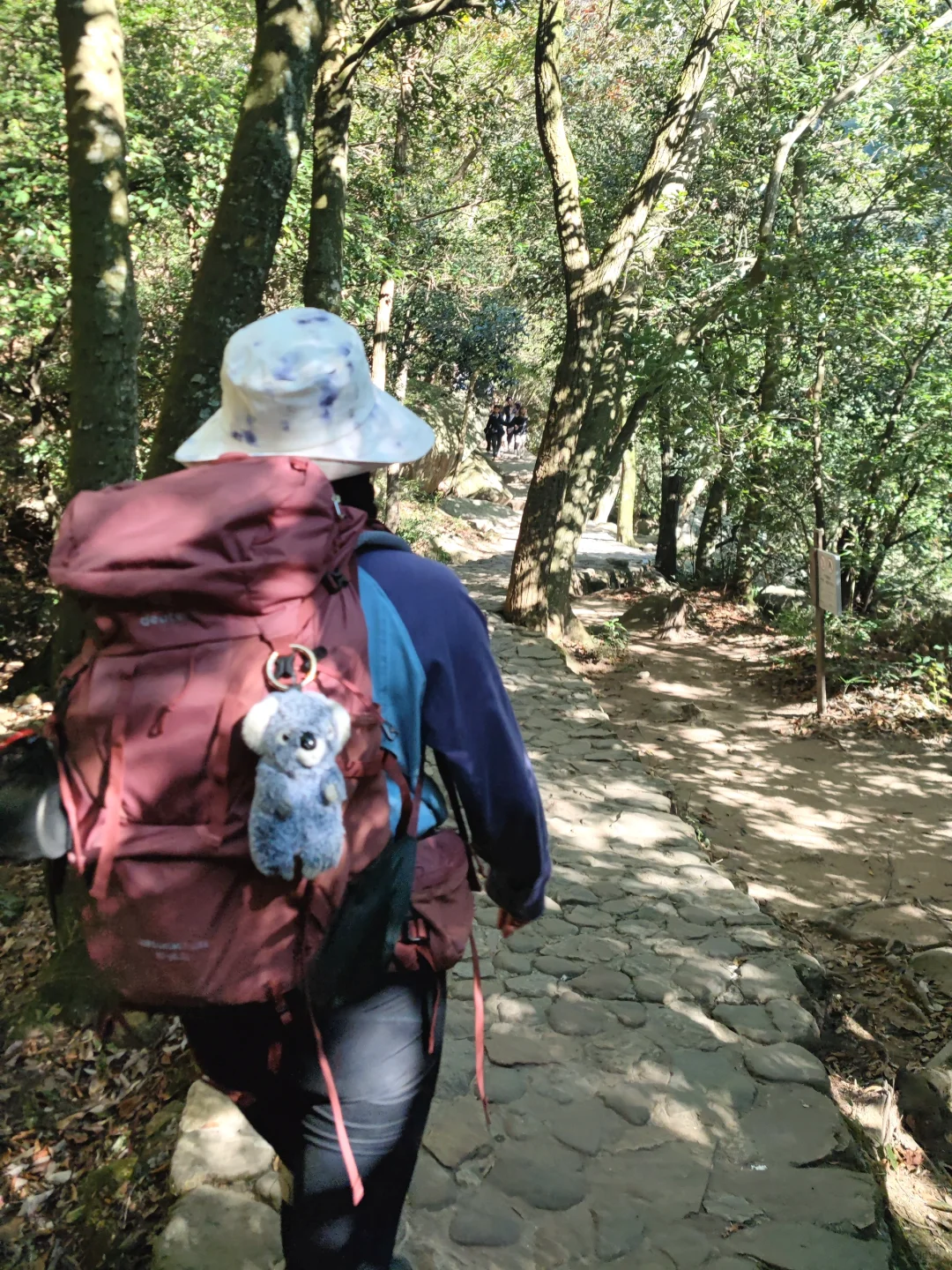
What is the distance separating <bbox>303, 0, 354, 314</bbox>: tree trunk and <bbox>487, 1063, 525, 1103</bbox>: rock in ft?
14.8

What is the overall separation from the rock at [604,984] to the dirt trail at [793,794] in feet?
6.88

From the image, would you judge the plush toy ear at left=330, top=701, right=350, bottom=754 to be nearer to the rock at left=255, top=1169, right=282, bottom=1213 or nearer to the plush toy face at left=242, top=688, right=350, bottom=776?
the plush toy face at left=242, top=688, right=350, bottom=776

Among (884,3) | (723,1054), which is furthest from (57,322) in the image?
(884,3)

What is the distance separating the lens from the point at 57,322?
7980 mm

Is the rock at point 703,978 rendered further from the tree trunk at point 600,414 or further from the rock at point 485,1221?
the tree trunk at point 600,414

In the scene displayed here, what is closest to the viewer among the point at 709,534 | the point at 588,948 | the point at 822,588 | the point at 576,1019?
the point at 576,1019

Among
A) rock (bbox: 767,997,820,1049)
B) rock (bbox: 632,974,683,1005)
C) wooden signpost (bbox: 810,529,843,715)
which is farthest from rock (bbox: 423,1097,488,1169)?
wooden signpost (bbox: 810,529,843,715)

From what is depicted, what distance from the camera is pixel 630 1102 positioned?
3125mm

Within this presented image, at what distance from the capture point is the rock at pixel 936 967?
479 cm

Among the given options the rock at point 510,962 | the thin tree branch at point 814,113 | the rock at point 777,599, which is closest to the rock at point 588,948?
the rock at point 510,962

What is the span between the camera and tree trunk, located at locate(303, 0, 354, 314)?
19.3 feet

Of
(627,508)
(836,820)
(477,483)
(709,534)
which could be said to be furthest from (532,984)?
(477,483)

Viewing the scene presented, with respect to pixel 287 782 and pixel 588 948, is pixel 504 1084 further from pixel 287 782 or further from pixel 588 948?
pixel 287 782

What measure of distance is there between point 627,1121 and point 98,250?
3.58 meters
